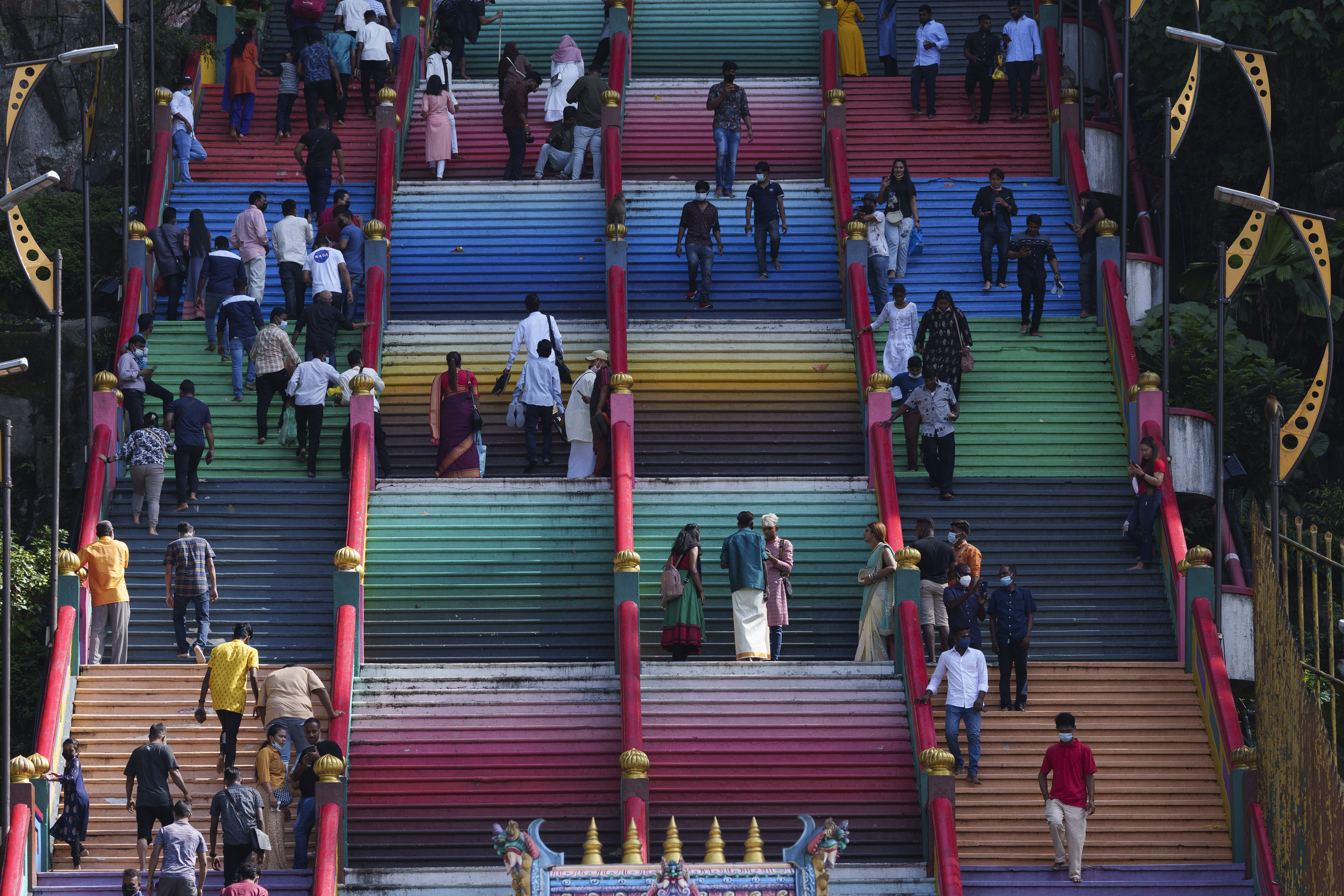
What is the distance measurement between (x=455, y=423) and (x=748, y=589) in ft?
15.3

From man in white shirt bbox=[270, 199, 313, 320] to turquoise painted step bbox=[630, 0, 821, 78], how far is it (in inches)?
309

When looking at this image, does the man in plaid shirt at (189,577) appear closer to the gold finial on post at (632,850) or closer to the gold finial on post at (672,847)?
the gold finial on post at (632,850)

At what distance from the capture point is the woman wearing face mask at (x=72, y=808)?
1917 cm

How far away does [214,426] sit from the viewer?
2486cm

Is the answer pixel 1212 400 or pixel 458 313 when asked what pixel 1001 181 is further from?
pixel 458 313

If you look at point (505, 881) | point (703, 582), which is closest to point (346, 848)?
point (505, 881)

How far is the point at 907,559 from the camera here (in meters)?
20.6

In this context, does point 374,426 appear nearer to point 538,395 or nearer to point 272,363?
point 272,363

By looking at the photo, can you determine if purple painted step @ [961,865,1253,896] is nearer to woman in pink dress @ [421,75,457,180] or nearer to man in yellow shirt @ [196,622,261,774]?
man in yellow shirt @ [196,622,261,774]

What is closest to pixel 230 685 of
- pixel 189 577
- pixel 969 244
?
pixel 189 577

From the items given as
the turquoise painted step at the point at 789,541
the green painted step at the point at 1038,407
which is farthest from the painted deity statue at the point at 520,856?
the green painted step at the point at 1038,407

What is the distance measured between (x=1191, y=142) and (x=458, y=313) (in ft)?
39.6

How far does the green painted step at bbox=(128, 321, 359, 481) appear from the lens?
79.5ft

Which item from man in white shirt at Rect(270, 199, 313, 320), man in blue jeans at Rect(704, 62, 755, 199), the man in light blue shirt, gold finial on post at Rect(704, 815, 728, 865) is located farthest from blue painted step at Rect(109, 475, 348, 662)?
gold finial on post at Rect(704, 815, 728, 865)
